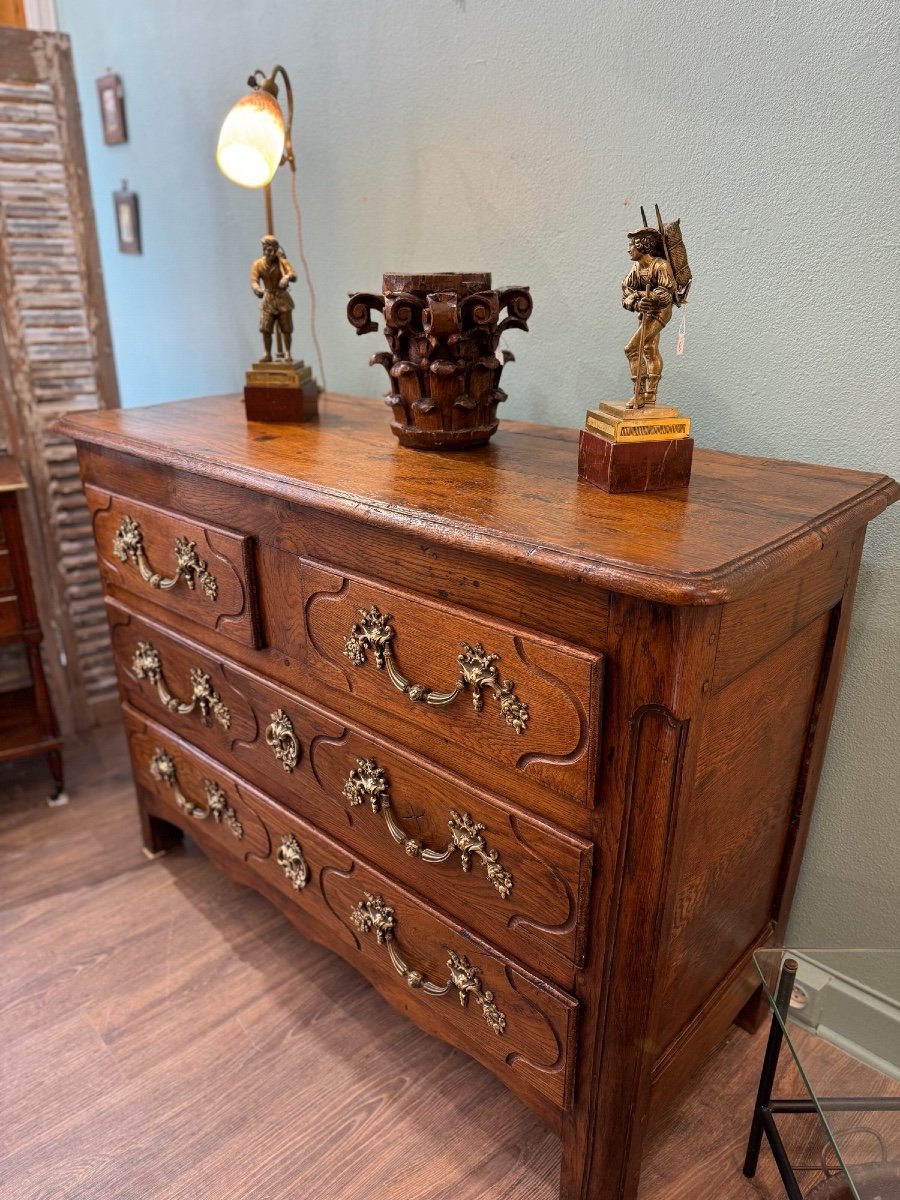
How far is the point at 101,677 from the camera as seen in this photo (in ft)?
7.76

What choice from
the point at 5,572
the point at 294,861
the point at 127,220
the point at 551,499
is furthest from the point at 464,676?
the point at 127,220

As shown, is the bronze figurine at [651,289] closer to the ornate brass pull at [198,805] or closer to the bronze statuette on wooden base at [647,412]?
the bronze statuette on wooden base at [647,412]

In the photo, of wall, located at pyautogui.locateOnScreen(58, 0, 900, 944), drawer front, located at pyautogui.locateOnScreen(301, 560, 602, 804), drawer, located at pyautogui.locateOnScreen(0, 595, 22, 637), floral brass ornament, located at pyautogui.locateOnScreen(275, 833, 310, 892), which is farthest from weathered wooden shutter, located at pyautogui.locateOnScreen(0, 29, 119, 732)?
drawer front, located at pyautogui.locateOnScreen(301, 560, 602, 804)

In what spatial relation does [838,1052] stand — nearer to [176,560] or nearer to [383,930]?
[383,930]

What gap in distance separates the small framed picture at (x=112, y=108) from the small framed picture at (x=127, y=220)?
0.12 m

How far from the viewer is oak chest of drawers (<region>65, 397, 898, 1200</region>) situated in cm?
84

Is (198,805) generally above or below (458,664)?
below

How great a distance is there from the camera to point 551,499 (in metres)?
0.96

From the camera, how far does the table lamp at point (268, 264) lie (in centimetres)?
128

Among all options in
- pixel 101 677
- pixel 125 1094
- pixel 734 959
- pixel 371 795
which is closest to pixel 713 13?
pixel 371 795

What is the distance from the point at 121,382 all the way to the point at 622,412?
219 cm

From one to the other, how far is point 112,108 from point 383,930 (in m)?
2.25

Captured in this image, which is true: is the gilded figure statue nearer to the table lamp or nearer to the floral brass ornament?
the table lamp

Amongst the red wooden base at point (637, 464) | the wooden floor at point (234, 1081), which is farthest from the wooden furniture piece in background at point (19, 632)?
the red wooden base at point (637, 464)
